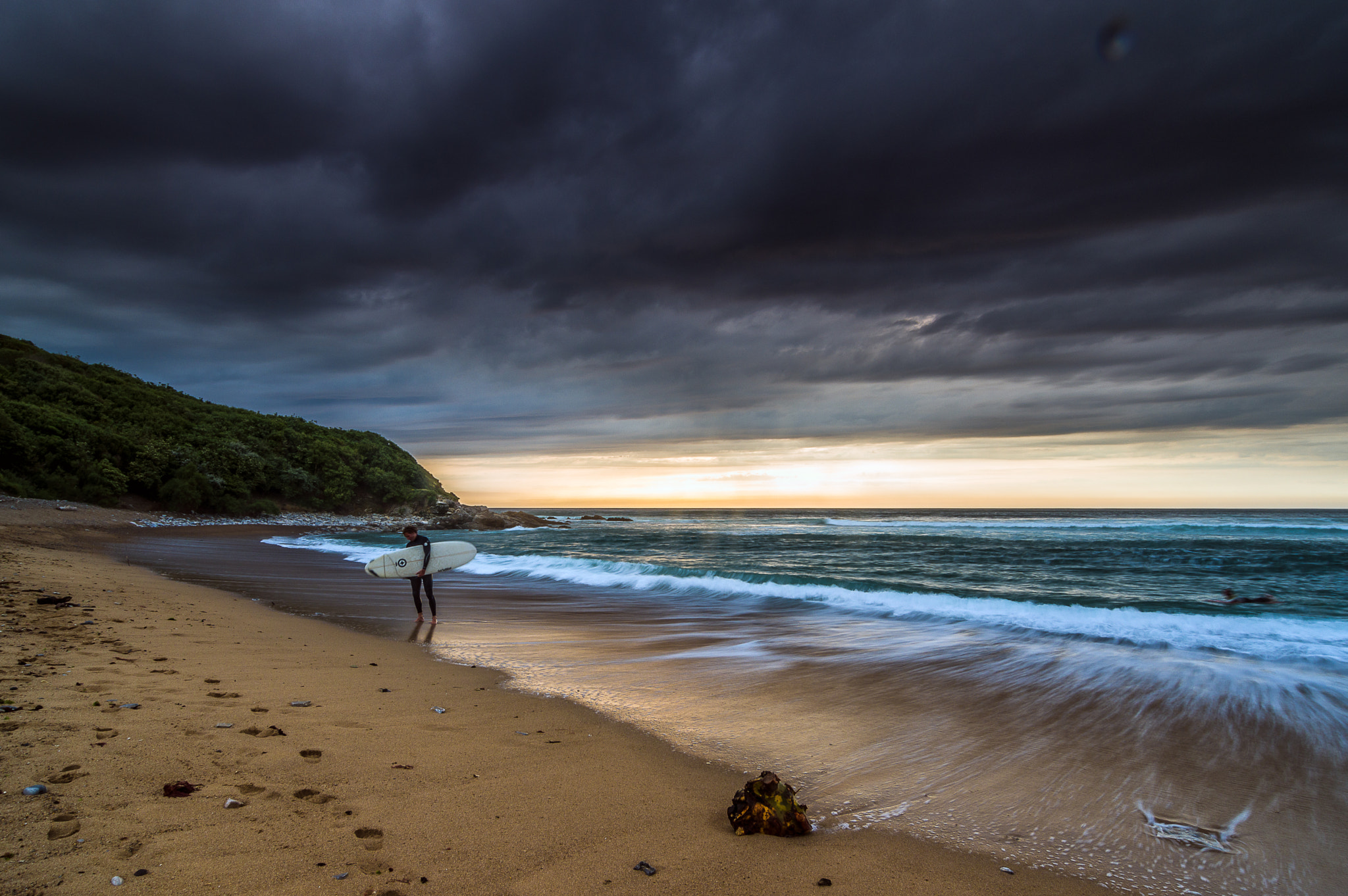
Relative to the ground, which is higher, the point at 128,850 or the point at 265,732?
the point at 128,850

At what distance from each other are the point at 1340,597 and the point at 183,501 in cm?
5457

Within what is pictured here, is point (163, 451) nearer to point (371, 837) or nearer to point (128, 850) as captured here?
point (128, 850)

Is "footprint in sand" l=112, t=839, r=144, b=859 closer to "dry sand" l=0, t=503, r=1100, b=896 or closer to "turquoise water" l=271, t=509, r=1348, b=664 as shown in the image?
"dry sand" l=0, t=503, r=1100, b=896

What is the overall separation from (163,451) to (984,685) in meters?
50.7

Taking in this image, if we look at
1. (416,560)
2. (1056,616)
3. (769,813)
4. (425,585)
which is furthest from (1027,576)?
(769,813)

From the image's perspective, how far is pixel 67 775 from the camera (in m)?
2.95

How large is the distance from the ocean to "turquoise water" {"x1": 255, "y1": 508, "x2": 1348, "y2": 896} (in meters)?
0.03

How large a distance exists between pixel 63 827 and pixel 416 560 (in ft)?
32.3

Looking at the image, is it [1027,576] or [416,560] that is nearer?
[416,560]

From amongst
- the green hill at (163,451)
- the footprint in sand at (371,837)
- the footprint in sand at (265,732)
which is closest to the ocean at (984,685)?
the footprint in sand at (371,837)

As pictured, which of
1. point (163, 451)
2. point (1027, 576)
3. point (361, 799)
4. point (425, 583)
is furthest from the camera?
point (163, 451)

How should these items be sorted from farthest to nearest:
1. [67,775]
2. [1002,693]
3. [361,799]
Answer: [1002,693] < [361,799] < [67,775]

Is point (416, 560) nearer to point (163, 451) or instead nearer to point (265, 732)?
point (265, 732)

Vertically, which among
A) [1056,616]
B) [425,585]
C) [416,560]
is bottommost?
[1056,616]
